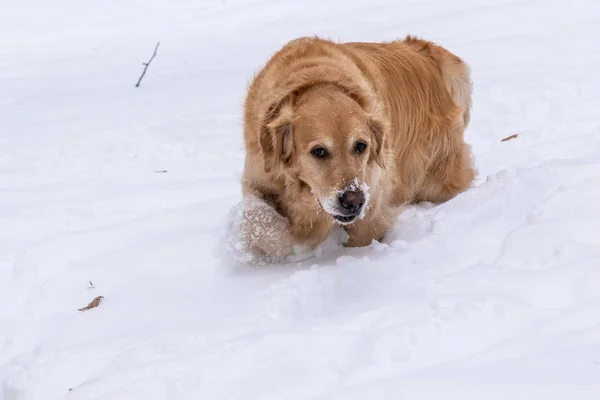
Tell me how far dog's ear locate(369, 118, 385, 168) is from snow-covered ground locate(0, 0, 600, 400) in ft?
1.64

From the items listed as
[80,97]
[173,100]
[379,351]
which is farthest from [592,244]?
[80,97]

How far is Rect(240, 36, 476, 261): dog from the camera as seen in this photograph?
386 centimetres

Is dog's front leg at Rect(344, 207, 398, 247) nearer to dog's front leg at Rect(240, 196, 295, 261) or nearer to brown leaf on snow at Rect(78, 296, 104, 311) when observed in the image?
dog's front leg at Rect(240, 196, 295, 261)

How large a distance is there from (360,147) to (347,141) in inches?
4.6

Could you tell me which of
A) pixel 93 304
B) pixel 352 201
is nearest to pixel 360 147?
pixel 352 201

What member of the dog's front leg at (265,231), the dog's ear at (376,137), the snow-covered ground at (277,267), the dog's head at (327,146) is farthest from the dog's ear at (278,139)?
the snow-covered ground at (277,267)

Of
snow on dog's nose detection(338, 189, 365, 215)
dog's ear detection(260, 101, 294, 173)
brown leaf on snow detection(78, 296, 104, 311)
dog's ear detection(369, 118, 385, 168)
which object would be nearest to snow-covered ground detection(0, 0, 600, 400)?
brown leaf on snow detection(78, 296, 104, 311)

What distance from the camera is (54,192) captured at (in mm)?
5766

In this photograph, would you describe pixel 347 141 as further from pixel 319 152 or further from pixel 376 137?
pixel 376 137

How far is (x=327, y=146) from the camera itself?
3.81m

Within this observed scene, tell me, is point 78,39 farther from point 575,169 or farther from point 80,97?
point 575,169

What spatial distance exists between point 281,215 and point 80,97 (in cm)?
483

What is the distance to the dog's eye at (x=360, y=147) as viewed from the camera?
389 centimetres

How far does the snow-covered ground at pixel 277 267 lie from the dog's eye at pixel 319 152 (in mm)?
575
